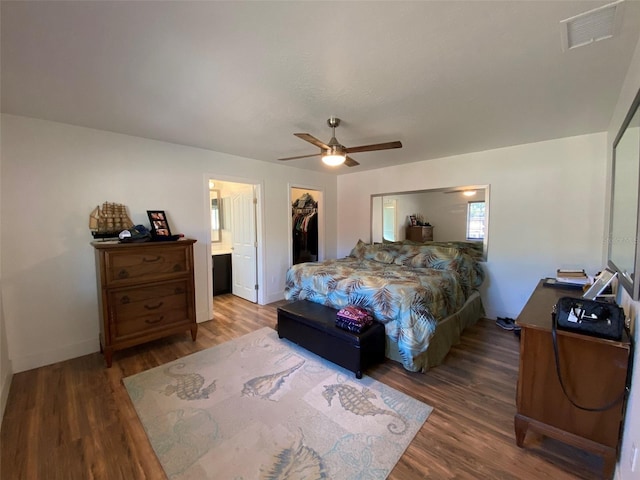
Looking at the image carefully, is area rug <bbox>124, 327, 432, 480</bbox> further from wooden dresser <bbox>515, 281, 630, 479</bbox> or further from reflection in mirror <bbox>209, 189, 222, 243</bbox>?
reflection in mirror <bbox>209, 189, 222, 243</bbox>

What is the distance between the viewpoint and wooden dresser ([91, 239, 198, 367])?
101 inches

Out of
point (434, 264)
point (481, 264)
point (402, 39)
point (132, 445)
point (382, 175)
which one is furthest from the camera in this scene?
point (382, 175)

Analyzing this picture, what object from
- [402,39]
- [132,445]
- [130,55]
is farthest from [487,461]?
[130,55]

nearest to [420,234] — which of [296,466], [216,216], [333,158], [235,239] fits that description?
[333,158]

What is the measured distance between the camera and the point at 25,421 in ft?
6.20

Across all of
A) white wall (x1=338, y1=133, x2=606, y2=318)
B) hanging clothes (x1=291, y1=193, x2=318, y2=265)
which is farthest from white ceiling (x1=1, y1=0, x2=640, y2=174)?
hanging clothes (x1=291, y1=193, x2=318, y2=265)

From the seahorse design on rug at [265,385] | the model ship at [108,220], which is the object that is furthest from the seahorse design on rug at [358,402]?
the model ship at [108,220]

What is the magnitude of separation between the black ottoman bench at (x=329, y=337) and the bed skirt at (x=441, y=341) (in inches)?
4.9

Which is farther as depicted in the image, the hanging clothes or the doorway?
the hanging clothes

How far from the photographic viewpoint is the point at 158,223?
3164 millimetres

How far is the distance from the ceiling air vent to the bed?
1952 mm

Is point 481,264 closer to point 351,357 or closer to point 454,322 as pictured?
point 454,322

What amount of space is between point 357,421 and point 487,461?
2.59ft

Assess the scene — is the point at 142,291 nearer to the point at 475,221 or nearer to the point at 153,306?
the point at 153,306
